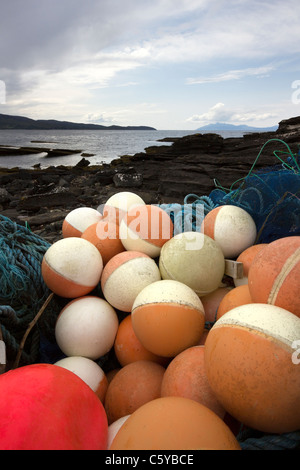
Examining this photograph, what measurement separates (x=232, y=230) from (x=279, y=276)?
106 cm

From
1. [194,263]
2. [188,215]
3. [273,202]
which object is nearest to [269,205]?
[273,202]

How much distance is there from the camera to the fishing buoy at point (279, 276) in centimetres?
192

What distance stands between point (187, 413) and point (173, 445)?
0.16 meters

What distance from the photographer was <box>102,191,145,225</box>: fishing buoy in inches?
136

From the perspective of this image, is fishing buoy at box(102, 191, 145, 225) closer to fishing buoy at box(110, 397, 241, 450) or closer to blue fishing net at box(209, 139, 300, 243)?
blue fishing net at box(209, 139, 300, 243)

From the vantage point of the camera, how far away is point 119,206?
3.59 metres

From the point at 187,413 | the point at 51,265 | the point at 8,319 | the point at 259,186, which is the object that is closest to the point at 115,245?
the point at 51,265

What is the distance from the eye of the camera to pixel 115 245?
320cm

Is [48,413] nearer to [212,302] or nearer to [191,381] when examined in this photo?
[191,381]

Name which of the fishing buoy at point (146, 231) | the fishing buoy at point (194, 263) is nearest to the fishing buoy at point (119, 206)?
the fishing buoy at point (146, 231)

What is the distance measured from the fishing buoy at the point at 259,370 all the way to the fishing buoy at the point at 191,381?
20cm

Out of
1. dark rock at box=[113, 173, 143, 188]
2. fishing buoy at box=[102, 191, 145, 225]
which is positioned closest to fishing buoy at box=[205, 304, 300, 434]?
fishing buoy at box=[102, 191, 145, 225]
